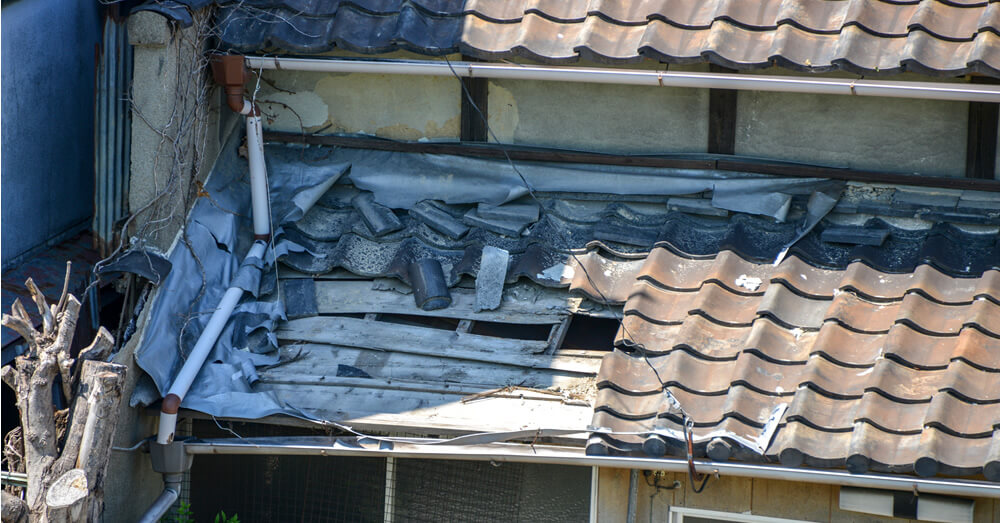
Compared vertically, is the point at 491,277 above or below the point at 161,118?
below

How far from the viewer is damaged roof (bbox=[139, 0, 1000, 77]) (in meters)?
6.26

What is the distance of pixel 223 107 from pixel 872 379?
4.75 meters

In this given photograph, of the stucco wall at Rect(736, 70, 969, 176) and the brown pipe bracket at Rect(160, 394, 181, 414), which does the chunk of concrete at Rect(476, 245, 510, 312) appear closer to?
the stucco wall at Rect(736, 70, 969, 176)

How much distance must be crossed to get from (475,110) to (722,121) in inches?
67.2

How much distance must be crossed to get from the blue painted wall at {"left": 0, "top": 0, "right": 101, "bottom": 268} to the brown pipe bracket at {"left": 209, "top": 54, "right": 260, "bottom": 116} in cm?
121

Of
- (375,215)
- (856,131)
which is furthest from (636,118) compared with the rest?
(375,215)

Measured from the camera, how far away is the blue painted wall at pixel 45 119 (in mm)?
7020

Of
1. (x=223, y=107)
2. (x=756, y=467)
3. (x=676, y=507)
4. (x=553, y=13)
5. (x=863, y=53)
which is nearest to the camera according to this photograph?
(x=756, y=467)

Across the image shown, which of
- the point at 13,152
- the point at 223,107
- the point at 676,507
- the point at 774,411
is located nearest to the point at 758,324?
the point at 774,411

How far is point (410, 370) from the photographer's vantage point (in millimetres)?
6328

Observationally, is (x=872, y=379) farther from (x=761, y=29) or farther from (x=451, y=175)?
(x=451, y=175)

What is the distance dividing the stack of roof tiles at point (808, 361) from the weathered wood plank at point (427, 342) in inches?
18.7

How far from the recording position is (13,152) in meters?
7.08

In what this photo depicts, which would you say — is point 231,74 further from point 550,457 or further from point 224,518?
point 550,457
